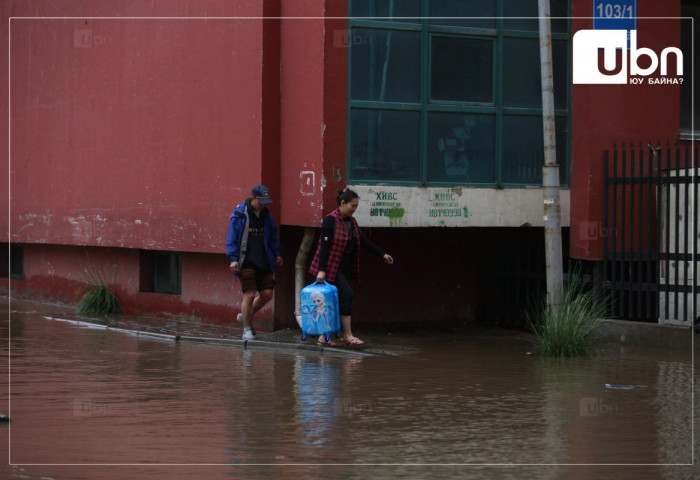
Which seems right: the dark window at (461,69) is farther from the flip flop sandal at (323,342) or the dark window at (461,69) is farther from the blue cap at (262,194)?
the flip flop sandal at (323,342)

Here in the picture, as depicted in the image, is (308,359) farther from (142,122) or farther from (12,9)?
(12,9)

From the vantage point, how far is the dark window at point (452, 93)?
14.8 m

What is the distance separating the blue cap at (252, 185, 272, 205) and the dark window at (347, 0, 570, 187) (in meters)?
1.20

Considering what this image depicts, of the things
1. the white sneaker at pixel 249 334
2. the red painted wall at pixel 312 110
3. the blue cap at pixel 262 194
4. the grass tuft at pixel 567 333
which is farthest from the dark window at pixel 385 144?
the grass tuft at pixel 567 333

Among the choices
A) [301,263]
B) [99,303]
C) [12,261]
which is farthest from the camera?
[12,261]

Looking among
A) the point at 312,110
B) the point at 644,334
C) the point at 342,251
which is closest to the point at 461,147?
the point at 312,110

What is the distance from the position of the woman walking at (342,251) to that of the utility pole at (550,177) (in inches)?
76.8

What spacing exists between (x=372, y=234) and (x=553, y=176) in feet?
10.7

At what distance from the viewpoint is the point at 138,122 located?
18.0 m

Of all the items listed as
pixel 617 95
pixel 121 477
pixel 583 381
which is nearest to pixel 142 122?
pixel 617 95

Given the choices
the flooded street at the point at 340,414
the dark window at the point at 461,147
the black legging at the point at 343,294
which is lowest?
the flooded street at the point at 340,414

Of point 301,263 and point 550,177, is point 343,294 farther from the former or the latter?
point 550,177

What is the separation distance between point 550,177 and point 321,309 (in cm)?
321

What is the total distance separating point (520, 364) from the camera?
1249cm
